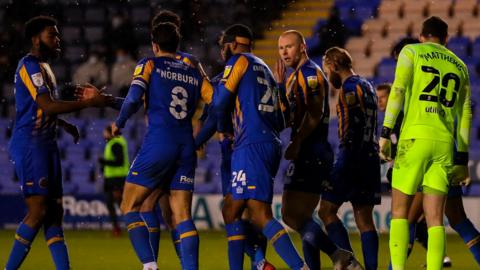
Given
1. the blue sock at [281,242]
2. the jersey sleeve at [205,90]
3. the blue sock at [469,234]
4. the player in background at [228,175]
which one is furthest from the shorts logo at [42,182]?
the blue sock at [469,234]

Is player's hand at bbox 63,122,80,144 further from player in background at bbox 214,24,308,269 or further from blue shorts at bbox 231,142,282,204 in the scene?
blue shorts at bbox 231,142,282,204

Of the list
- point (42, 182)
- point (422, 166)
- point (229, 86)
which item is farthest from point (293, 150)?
point (42, 182)

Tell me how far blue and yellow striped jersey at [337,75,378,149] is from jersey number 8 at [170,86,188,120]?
1.52 metres

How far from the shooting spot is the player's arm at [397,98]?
7664 mm

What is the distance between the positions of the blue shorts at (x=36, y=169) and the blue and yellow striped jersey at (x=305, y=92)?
1950mm

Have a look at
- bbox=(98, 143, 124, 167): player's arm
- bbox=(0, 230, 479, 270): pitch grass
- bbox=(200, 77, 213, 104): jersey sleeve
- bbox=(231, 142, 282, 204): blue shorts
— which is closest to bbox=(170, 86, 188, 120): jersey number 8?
bbox=(200, 77, 213, 104): jersey sleeve

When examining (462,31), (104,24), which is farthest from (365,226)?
(104,24)

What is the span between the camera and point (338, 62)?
9320mm

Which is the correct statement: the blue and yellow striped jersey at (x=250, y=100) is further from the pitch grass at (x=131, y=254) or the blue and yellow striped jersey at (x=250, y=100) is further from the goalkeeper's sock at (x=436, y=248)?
the pitch grass at (x=131, y=254)

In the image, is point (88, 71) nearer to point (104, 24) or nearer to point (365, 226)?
point (104, 24)

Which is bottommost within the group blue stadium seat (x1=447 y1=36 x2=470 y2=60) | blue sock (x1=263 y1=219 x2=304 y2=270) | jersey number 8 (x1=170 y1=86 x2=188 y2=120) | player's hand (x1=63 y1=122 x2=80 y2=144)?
blue sock (x1=263 y1=219 x2=304 y2=270)

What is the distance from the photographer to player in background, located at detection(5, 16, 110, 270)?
8406mm

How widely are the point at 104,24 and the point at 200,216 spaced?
23.9 ft

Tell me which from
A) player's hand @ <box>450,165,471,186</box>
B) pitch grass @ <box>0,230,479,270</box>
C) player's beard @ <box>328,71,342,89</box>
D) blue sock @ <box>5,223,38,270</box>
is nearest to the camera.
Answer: player's hand @ <box>450,165,471,186</box>
